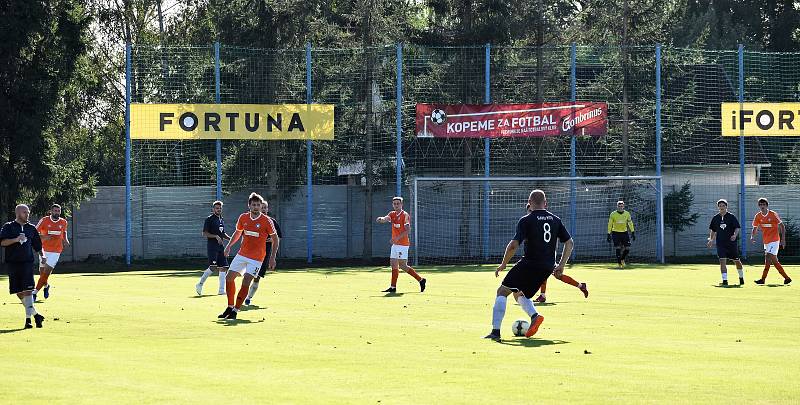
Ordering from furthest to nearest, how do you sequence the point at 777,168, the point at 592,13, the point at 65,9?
the point at 592,13 < the point at 777,168 < the point at 65,9

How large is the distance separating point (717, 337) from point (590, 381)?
4946mm

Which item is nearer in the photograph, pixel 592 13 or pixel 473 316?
pixel 473 316

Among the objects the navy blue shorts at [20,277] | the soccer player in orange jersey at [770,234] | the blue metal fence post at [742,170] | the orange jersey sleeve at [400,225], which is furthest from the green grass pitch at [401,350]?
the blue metal fence post at [742,170]

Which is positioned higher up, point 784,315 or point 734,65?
point 734,65

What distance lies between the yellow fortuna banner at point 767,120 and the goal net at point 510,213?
3.62 meters

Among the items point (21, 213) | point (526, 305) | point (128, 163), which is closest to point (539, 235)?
point (526, 305)

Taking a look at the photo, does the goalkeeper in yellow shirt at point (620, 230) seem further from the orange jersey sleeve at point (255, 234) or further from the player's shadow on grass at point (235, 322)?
the player's shadow on grass at point (235, 322)

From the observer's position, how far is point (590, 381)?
37.1ft

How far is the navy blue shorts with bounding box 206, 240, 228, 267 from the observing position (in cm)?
2525

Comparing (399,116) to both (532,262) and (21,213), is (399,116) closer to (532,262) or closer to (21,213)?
(21,213)

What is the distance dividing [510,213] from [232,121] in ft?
34.9

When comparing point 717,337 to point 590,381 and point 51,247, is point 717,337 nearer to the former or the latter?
point 590,381

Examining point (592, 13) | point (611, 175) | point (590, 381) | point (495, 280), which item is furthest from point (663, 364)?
point (592, 13)

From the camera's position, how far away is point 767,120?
42719mm
